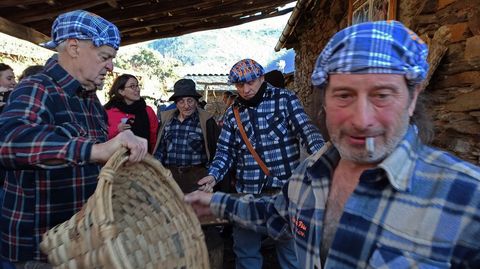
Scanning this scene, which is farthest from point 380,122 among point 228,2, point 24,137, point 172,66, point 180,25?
point 172,66

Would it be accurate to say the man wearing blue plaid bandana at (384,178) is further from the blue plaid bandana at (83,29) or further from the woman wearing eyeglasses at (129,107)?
the woman wearing eyeglasses at (129,107)

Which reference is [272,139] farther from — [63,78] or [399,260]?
[399,260]

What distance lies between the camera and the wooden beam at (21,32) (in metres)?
4.09

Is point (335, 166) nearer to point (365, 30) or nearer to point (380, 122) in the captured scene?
point (380, 122)

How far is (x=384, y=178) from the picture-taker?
42.3 inches

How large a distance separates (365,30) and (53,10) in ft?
13.0

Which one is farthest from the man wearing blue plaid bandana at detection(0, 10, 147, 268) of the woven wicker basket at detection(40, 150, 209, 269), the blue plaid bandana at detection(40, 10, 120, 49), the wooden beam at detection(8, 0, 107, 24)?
the wooden beam at detection(8, 0, 107, 24)

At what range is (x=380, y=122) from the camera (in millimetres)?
1096

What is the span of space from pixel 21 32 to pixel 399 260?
4.66 meters

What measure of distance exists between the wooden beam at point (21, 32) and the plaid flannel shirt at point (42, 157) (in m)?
2.89

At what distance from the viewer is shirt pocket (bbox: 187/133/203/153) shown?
3.89 metres

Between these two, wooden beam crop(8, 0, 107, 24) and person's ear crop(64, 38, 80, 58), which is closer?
person's ear crop(64, 38, 80, 58)

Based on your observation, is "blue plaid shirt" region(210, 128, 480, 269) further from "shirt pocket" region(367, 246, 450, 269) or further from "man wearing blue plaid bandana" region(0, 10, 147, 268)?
"man wearing blue plaid bandana" region(0, 10, 147, 268)

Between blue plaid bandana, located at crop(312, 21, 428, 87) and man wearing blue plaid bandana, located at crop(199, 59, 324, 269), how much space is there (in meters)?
1.80
